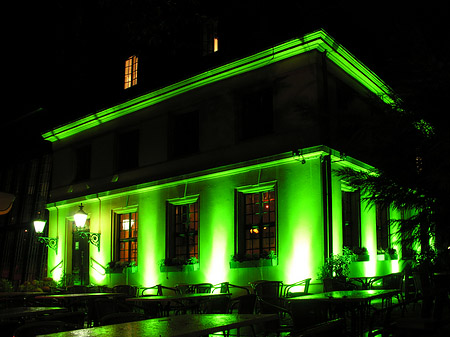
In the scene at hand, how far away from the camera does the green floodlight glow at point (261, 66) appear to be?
13234 millimetres

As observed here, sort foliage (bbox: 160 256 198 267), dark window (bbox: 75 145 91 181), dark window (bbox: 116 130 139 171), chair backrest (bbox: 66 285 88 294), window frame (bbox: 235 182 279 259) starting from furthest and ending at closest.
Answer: dark window (bbox: 75 145 91 181)
dark window (bbox: 116 130 139 171)
foliage (bbox: 160 256 198 267)
chair backrest (bbox: 66 285 88 294)
window frame (bbox: 235 182 279 259)

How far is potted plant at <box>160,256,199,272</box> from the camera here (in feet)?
49.3

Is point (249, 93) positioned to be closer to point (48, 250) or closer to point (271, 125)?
point (271, 125)

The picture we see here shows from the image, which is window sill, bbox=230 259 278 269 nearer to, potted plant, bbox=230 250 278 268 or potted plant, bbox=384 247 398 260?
potted plant, bbox=230 250 278 268

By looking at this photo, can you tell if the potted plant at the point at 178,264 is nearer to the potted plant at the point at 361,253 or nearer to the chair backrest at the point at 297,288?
the chair backrest at the point at 297,288

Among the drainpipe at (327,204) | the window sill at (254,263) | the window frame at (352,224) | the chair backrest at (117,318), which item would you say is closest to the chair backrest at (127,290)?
the window sill at (254,263)

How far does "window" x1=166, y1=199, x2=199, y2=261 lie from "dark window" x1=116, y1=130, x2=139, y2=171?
2633 millimetres

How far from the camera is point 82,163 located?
2028 centimetres

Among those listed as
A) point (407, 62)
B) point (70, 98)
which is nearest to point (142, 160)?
point (70, 98)

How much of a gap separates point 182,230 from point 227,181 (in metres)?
2.58

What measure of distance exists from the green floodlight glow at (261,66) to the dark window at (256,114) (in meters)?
0.77

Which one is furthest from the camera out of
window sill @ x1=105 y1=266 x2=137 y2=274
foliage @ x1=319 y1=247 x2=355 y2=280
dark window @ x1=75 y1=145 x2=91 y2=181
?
dark window @ x1=75 y1=145 x2=91 y2=181

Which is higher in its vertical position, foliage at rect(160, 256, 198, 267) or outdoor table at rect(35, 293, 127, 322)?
foliage at rect(160, 256, 198, 267)

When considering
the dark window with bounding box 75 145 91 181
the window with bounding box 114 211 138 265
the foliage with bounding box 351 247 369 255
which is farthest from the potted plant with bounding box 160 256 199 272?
the dark window with bounding box 75 145 91 181
